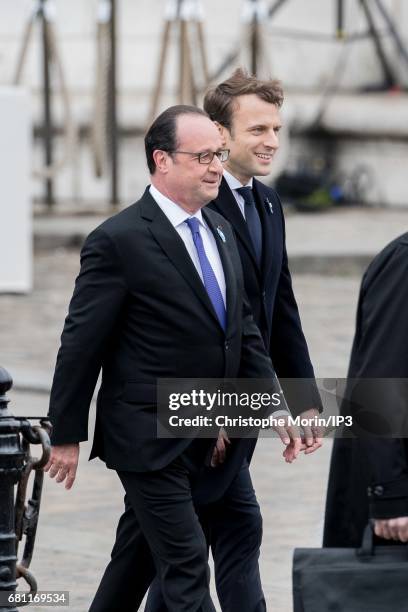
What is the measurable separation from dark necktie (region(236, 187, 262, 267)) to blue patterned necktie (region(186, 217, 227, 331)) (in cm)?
45

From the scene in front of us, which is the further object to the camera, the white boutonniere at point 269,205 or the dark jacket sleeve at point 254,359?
the white boutonniere at point 269,205

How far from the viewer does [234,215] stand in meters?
5.16

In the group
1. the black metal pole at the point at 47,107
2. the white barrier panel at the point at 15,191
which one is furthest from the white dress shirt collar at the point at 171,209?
the black metal pole at the point at 47,107

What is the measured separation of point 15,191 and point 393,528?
10033 mm

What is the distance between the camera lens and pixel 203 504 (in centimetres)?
491

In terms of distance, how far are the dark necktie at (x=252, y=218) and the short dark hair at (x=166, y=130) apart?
0.51 m

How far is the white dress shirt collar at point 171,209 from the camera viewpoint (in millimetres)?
4770

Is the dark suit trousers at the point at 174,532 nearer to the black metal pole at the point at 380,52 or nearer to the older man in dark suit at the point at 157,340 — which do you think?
the older man in dark suit at the point at 157,340

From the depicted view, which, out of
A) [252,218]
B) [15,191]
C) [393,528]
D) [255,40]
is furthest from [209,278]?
[255,40]

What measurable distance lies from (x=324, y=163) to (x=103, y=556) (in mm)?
13141

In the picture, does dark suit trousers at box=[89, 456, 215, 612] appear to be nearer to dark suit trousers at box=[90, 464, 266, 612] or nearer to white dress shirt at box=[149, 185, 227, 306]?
dark suit trousers at box=[90, 464, 266, 612]

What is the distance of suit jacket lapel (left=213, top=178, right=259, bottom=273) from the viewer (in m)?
5.15

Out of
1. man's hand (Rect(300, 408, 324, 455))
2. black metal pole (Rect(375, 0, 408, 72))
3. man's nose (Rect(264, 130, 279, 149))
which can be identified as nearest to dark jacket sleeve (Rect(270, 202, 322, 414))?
man's hand (Rect(300, 408, 324, 455))

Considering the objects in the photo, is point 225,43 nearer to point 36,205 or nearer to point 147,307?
point 36,205
